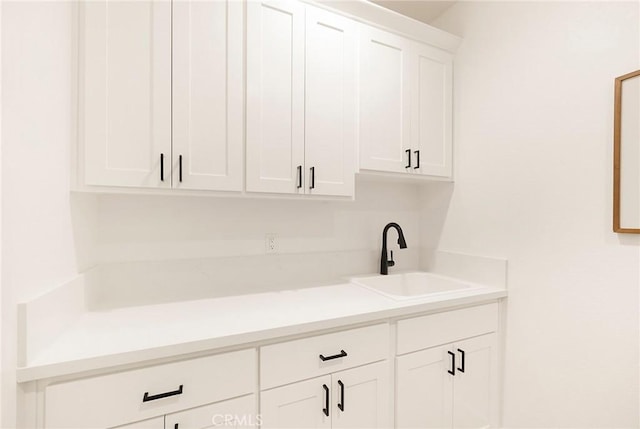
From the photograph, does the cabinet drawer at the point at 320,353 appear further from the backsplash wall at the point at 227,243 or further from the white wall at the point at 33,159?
the white wall at the point at 33,159

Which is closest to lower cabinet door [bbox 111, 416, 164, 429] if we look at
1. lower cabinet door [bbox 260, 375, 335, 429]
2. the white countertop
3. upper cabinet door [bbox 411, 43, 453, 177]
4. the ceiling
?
the white countertop

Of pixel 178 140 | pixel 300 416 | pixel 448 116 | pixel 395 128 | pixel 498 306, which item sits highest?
pixel 448 116

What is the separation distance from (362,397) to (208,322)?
0.70m

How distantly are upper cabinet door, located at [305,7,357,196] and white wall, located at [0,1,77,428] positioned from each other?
94cm

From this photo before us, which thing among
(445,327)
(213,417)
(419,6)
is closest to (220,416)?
(213,417)

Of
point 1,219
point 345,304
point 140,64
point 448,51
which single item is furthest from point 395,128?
point 1,219

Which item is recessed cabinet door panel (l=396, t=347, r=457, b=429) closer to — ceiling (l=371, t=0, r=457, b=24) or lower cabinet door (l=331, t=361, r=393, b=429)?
lower cabinet door (l=331, t=361, r=393, b=429)

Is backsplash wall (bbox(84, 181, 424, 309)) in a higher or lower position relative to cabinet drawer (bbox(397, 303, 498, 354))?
higher

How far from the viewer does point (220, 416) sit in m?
1.04

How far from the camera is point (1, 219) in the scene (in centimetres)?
74

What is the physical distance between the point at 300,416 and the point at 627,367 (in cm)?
131

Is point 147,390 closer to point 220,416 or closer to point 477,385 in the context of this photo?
point 220,416

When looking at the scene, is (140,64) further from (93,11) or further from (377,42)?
(377,42)

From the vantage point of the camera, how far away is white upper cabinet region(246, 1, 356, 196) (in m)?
1.39
